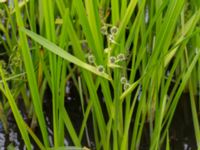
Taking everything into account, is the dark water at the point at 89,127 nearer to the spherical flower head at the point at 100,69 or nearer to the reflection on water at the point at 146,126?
the reflection on water at the point at 146,126

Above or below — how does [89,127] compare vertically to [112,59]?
below

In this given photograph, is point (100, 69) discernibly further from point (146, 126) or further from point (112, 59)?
point (146, 126)

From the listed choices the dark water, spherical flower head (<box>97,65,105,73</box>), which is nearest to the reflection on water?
the dark water

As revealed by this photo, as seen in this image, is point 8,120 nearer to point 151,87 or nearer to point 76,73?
point 76,73

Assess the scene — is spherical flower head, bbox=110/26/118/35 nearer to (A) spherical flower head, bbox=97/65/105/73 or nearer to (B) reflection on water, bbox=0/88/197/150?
(A) spherical flower head, bbox=97/65/105/73

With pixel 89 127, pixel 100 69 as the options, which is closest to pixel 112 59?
pixel 100 69

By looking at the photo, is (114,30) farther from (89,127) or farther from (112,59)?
(89,127)

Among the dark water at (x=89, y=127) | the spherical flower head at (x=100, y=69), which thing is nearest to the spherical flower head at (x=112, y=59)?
the spherical flower head at (x=100, y=69)

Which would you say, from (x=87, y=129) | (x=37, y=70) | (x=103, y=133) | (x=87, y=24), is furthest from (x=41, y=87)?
(x=87, y=24)

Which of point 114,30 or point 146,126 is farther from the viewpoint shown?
point 146,126
